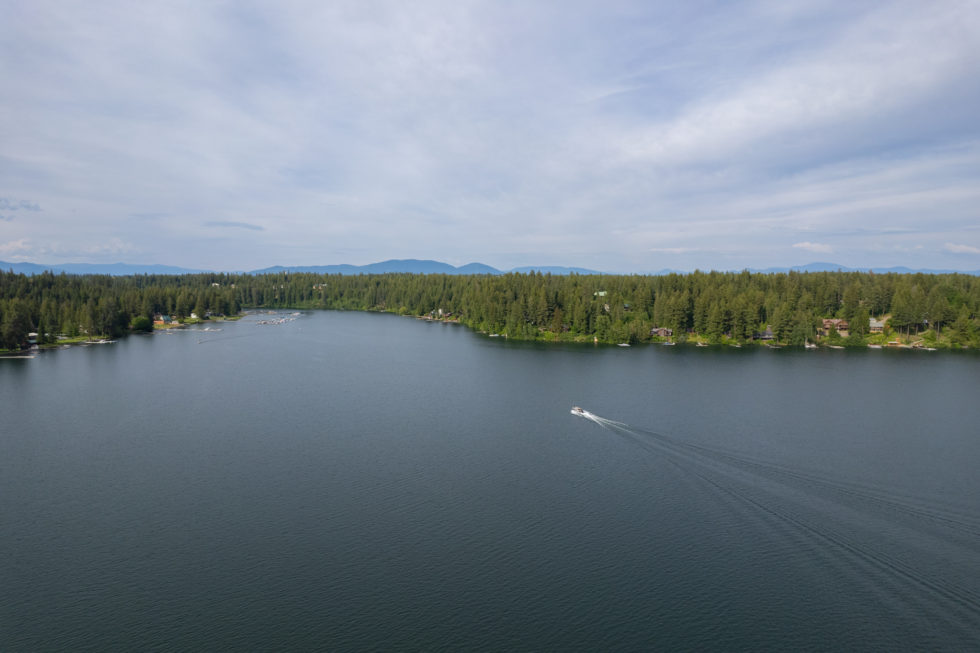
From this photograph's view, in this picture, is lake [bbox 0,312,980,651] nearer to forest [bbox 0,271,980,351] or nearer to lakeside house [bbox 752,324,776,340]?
forest [bbox 0,271,980,351]

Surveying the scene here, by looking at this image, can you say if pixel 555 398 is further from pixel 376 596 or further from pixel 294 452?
pixel 376 596

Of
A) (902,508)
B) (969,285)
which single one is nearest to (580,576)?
(902,508)

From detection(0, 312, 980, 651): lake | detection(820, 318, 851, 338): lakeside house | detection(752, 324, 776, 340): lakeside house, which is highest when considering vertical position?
detection(820, 318, 851, 338): lakeside house

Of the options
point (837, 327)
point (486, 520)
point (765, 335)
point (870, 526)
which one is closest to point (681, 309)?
point (765, 335)

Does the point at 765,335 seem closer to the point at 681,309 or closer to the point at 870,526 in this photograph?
the point at 681,309

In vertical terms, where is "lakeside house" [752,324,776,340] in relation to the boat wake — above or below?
above

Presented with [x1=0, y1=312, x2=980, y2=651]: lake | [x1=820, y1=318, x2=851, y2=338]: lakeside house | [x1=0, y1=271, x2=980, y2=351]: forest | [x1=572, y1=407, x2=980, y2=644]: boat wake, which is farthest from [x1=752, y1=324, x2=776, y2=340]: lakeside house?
[x1=572, y1=407, x2=980, y2=644]: boat wake

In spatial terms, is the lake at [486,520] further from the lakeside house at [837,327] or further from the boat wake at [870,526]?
the lakeside house at [837,327]

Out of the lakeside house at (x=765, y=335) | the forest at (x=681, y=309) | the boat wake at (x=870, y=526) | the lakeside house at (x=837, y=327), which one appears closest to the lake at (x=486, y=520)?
the boat wake at (x=870, y=526)
